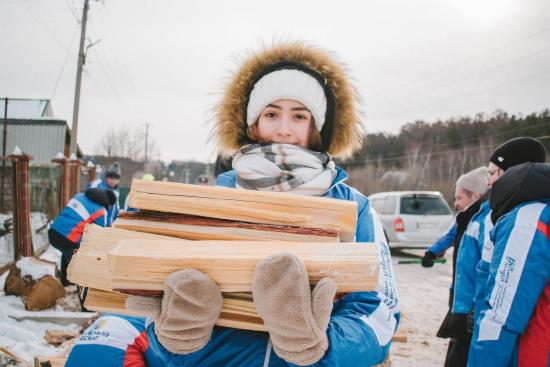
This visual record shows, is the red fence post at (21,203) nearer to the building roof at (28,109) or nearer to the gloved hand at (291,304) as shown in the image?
the building roof at (28,109)

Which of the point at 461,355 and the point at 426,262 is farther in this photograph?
the point at 426,262

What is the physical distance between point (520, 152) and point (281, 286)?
2.79 meters

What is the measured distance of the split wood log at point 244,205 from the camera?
3.17ft

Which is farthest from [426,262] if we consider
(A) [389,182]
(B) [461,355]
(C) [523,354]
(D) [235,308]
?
(A) [389,182]

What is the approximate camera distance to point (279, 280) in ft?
2.55

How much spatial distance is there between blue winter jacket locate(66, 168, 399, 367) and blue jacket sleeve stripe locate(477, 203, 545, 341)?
1.00m

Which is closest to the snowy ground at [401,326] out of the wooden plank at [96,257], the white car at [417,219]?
the wooden plank at [96,257]

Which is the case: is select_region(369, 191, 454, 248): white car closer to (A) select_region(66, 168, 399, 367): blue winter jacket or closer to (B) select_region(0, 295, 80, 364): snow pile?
(B) select_region(0, 295, 80, 364): snow pile

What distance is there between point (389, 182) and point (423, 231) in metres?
37.4

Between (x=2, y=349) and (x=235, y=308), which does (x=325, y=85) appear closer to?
(x=235, y=308)

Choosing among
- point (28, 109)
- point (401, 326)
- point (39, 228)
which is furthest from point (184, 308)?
point (28, 109)

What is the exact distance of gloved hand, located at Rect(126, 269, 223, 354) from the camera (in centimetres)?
78

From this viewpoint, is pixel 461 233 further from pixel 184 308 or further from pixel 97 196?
pixel 97 196

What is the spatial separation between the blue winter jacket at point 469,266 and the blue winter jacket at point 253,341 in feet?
6.79
